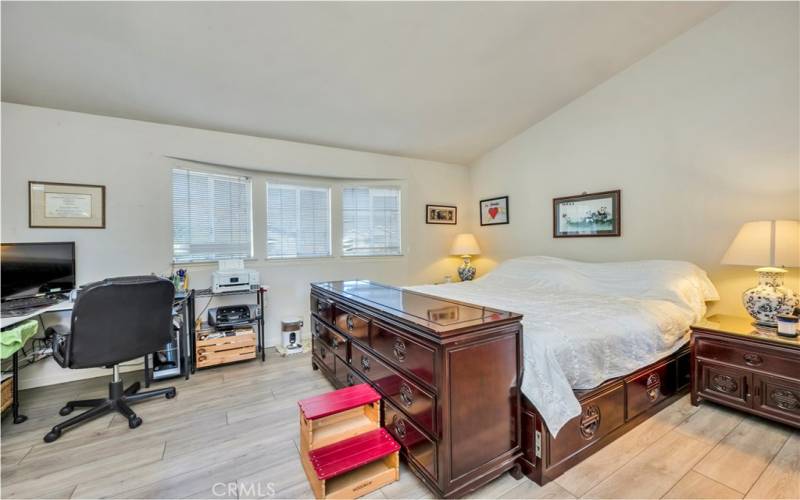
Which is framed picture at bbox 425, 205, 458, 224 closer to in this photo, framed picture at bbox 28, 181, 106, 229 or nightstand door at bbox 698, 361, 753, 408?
nightstand door at bbox 698, 361, 753, 408

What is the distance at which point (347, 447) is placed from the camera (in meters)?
1.64

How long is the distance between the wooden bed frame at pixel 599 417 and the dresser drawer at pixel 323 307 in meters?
1.54

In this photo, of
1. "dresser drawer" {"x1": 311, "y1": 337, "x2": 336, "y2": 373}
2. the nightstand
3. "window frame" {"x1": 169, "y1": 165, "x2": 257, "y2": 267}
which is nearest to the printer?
"window frame" {"x1": 169, "y1": 165, "x2": 257, "y2": 267}

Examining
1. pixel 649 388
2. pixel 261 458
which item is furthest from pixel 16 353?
pixel 649 388

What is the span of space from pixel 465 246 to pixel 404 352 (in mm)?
3236

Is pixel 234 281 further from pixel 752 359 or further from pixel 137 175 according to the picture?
pixel 752 359

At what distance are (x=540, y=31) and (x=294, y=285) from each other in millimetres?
3493

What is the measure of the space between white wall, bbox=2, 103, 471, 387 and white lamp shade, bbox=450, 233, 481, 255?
4.04 feet

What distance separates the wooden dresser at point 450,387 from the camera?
1411mm

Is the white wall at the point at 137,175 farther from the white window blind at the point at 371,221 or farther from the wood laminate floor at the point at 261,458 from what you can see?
the wood laminate floor at the point at 261,458

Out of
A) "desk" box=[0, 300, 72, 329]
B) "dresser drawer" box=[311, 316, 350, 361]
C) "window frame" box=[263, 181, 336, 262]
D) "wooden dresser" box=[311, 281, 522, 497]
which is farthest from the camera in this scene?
"window frame" box=[263, 181, 336, 262]

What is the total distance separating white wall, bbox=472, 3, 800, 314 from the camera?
2.43 metres

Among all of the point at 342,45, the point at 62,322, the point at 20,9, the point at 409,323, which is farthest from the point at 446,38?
the point at 62,322

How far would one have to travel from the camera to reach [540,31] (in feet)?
8.47
